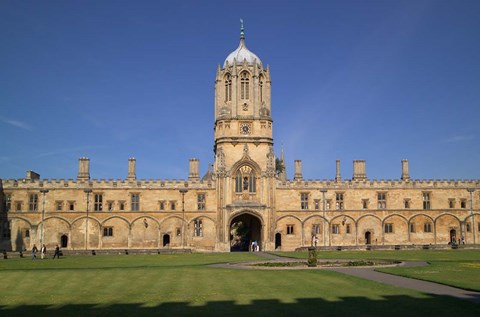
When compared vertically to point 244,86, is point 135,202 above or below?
below

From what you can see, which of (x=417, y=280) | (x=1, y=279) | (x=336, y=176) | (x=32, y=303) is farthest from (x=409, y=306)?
(x=336, y=176)

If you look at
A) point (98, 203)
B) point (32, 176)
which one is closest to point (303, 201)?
point (98, 203)

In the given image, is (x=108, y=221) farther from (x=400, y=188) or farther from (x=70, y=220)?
(x=400, y=188)

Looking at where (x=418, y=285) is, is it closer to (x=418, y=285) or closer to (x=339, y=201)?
(x=418, y=285)

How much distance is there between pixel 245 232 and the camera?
74.7m

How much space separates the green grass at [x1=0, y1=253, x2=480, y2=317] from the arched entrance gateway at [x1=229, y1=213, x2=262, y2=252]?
38676 millimetres

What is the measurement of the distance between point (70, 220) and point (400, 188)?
40.3 metres

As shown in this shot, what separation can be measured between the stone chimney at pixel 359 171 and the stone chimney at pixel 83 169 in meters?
33.5

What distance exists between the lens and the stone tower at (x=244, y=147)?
61.1 meters

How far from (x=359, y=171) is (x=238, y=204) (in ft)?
56.3

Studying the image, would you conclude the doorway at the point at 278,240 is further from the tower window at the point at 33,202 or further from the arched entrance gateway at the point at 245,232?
the tower window at the point at 33,202

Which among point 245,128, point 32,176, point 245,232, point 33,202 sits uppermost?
point 245,128

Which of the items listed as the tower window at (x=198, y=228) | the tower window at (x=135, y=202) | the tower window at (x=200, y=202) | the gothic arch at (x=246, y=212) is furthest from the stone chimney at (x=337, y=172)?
the tower window at (x=135, y=202)

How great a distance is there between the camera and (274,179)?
62188mm
